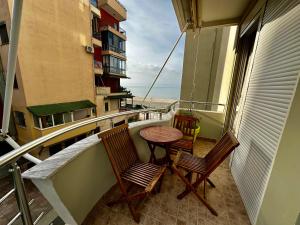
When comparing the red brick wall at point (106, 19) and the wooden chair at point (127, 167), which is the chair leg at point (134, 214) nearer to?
the wooden chair at point (127, 167)

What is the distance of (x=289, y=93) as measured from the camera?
117cm

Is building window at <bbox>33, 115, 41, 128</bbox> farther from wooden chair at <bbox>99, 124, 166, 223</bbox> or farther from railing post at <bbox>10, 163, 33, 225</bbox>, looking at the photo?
railing post at <bbox>10, 163, 33, 225</bbox>

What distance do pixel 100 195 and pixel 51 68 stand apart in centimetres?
721

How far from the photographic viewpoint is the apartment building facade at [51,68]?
5.71 meters

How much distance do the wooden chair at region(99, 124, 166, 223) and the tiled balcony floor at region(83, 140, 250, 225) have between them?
108mm

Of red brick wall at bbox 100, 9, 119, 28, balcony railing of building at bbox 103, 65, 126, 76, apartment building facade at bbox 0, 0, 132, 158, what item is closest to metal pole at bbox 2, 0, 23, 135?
apartment building facade at bbox 0, 0, 132, 158

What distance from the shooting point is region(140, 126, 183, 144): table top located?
1897 millimetres

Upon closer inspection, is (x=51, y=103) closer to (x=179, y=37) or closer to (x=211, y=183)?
(x=179, y=37)

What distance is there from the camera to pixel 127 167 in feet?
5.82

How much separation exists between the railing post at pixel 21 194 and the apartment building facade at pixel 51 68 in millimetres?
6221

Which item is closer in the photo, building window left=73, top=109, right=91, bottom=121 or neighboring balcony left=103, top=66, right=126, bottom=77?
building window left=73, top=109, right=91, bottom=121

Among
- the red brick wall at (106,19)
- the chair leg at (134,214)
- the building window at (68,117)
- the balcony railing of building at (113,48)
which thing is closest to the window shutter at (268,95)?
the chair leg at (134,214)

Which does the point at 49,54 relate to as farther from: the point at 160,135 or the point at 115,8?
the point at 115,8

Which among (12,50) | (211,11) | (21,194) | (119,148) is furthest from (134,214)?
(211,11)
